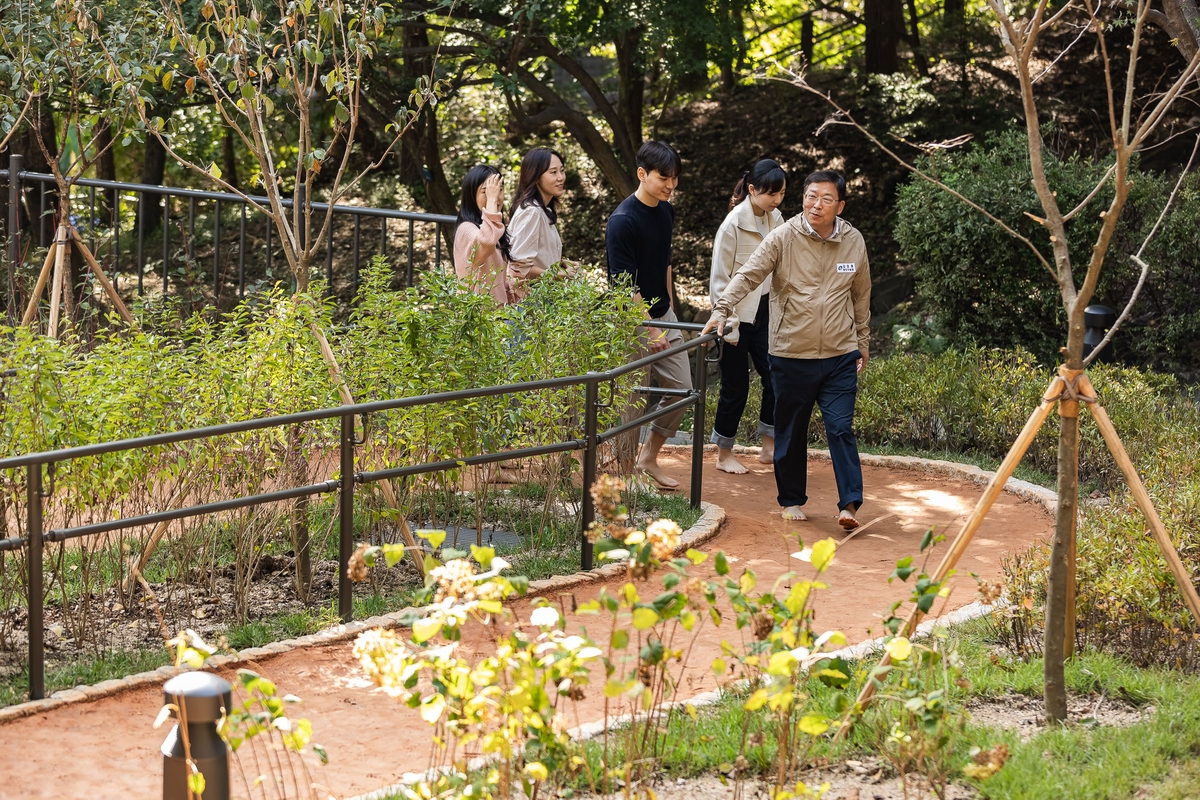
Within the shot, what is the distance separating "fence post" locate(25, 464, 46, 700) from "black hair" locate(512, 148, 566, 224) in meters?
3.47

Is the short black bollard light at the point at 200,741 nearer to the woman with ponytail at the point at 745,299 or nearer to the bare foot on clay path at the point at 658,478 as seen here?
the bare foot on clay path at the point at 658,478

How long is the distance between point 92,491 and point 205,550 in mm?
614

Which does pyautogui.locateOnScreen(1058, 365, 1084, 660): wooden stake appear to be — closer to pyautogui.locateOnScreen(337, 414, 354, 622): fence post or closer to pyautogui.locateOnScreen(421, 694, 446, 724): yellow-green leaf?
pyautogui.locateOnScreen(421, 694, 446, 724): yellow-green leaf

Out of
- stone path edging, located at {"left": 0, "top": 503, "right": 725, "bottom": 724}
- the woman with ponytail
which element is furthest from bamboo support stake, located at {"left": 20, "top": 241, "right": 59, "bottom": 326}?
the woman with ponytail

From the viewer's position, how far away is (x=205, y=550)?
518cm

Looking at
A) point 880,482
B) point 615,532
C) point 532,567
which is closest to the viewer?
point 615,532

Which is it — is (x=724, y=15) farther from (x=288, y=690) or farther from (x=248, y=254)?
(x=288, y=690)

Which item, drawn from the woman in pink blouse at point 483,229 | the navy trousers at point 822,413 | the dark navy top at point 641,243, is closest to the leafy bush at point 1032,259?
the dark navy top at point 641,243

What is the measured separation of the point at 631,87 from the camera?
16578mm

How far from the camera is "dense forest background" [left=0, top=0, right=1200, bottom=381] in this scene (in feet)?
35.1

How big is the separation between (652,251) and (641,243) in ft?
0.31

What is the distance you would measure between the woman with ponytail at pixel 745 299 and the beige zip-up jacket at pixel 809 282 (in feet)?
2.00

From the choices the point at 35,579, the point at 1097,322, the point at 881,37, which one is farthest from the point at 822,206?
the point at 881,37

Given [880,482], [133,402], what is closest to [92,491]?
[133,402]
